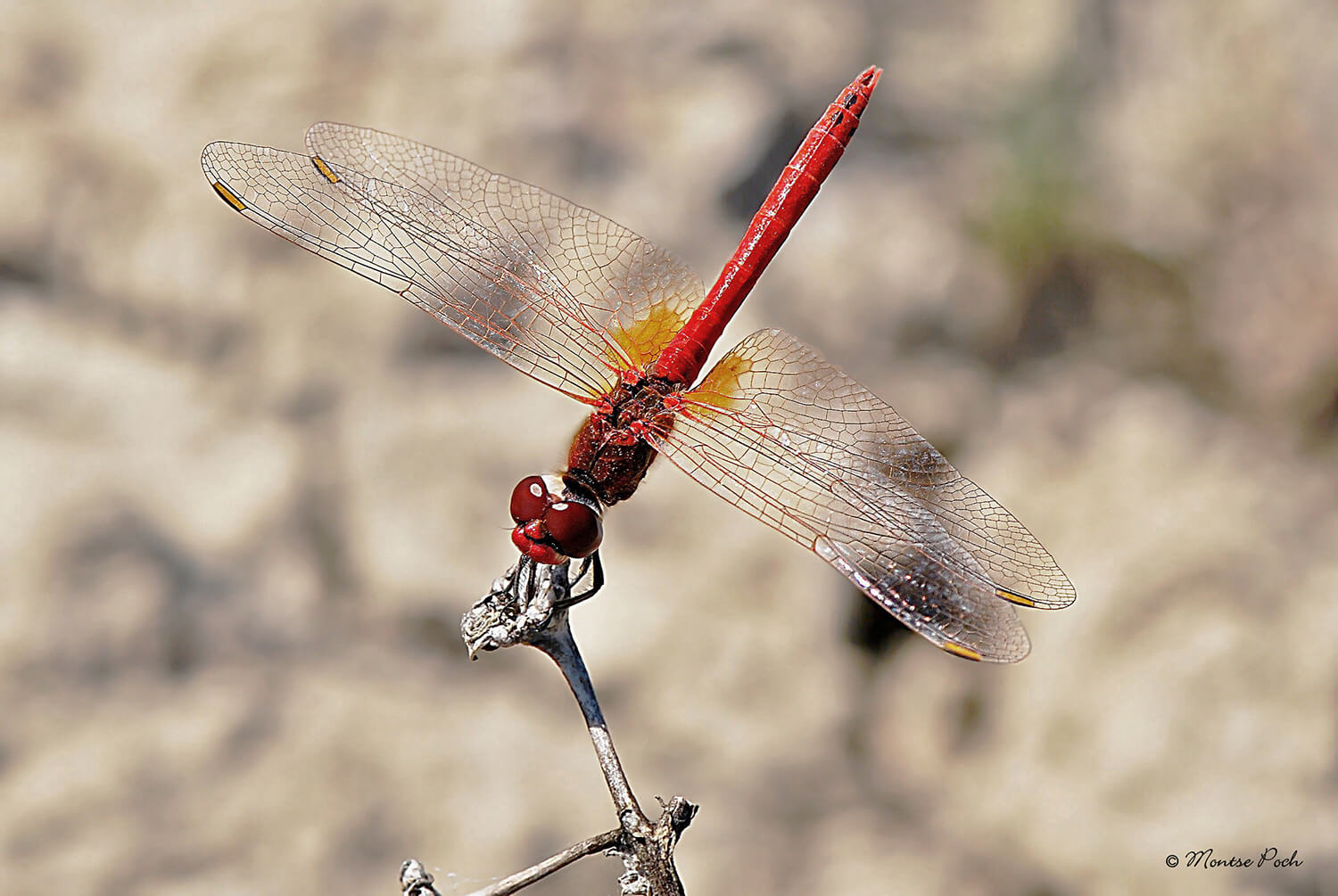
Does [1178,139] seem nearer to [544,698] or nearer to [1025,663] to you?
[1025,663]

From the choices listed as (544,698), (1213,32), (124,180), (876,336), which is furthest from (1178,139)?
(124,180)

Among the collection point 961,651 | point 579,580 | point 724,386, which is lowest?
point 961,651

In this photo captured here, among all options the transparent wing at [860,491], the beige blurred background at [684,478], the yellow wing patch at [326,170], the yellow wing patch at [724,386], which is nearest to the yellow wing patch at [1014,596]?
the transparent wing at [860,491]

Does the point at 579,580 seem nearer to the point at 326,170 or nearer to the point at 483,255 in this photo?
the point at 483,255

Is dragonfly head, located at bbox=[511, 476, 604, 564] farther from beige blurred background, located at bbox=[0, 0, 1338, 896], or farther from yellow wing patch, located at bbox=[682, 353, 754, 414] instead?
beige blurred background, located at bbox=[0, 0, 1338, 896]

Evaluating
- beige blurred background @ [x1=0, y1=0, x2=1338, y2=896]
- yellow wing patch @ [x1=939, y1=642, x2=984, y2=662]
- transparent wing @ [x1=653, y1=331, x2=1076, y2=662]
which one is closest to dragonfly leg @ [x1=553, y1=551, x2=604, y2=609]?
transparent wing @ [x1=653, y1=331, x2=1076, y2=662]

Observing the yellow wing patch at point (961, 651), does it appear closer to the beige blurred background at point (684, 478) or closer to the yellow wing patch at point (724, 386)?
the yellow wing patch at point (724, 386)

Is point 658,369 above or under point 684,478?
under

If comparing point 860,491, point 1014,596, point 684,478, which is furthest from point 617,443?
point 684,478
